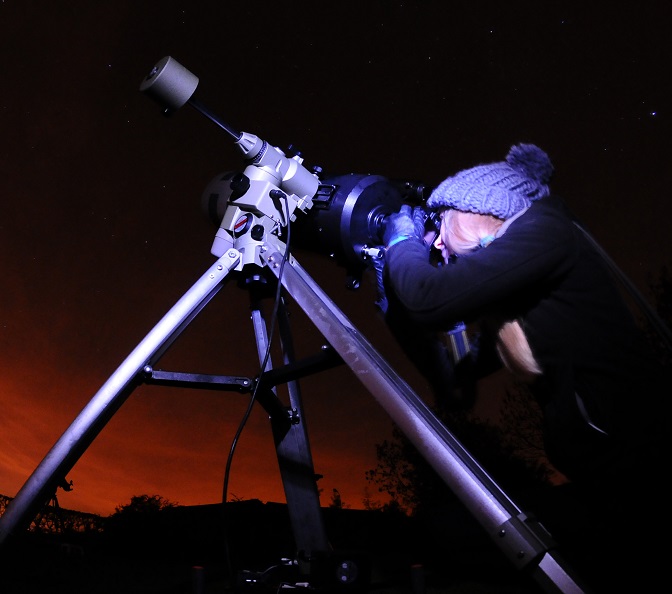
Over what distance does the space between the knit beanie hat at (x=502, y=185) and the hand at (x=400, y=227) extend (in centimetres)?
7

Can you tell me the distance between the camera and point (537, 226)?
1108 mm

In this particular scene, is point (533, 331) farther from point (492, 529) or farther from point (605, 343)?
point (492, 529)

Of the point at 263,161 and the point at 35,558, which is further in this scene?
the point at 35,558

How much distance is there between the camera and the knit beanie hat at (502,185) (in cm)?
127

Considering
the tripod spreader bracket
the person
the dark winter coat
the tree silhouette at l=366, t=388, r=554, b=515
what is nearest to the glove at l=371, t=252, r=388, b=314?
A: the person

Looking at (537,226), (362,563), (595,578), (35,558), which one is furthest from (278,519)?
(537,226)

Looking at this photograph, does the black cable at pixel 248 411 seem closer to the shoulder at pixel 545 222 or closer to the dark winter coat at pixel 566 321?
the dark winter coat at pixel 566 321

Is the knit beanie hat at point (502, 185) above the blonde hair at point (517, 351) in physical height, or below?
above

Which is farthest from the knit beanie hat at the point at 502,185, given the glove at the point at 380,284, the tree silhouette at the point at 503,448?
the tree silhouette at the point at 503,448

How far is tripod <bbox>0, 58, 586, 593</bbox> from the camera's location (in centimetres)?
95

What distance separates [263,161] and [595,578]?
51.4 inches

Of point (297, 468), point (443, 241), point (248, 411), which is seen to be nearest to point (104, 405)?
point (248, 411)

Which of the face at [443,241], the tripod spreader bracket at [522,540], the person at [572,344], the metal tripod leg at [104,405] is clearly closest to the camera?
the tripod spreader bracket at [522,540]

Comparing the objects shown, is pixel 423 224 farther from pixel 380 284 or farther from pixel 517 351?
pixel 517 351
